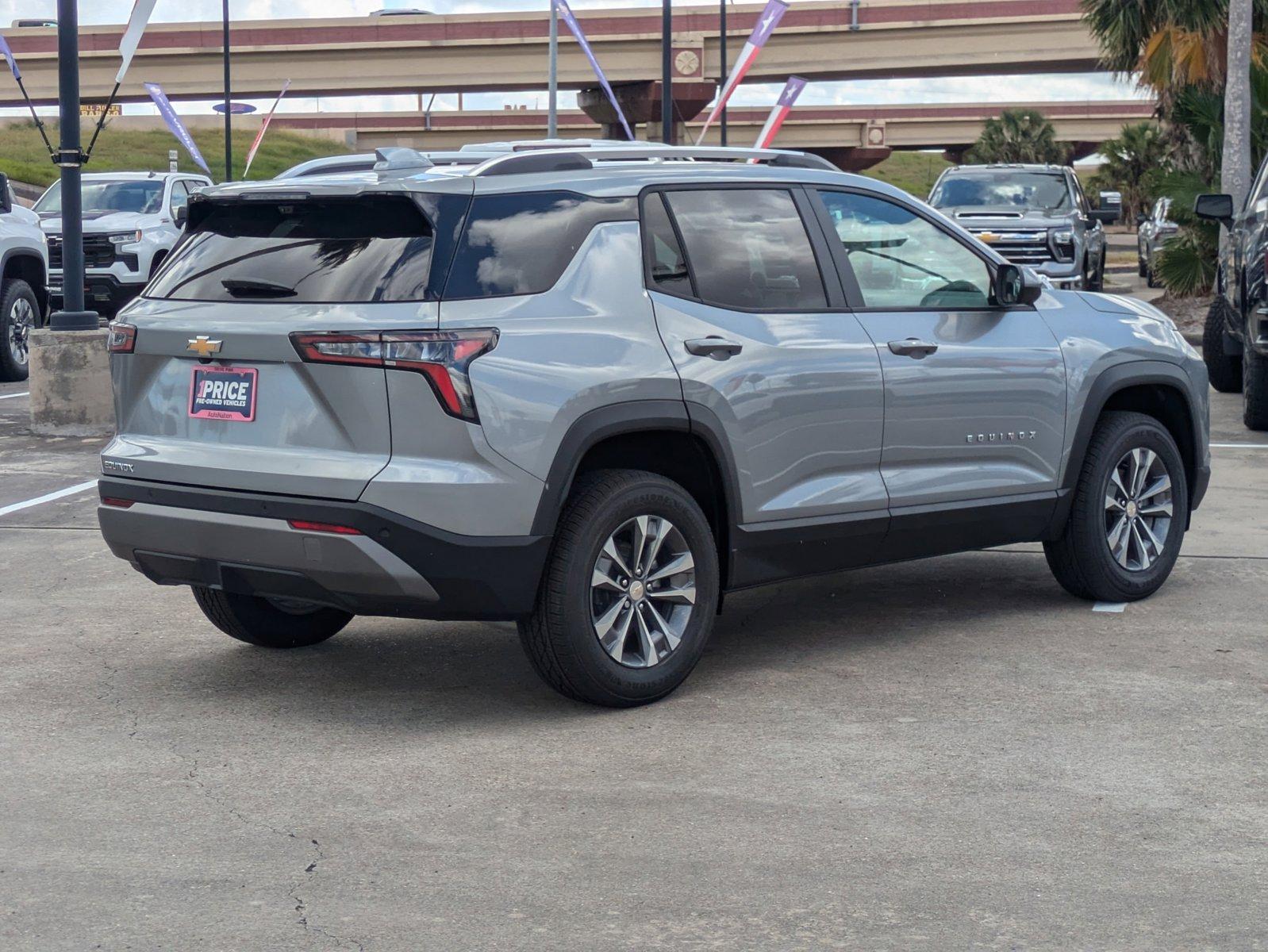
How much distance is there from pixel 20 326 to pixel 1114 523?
11670 millimetres

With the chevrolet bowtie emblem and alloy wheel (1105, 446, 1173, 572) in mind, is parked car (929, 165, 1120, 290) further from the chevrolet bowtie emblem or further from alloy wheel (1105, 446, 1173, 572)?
the chevrolet bowtie emblem

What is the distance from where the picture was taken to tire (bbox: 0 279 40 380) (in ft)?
51.2

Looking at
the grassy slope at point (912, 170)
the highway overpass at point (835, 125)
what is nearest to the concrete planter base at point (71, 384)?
the highway overpass at point (835, 125)

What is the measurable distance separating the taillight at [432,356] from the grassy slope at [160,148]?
224 ft

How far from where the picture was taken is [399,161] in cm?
576

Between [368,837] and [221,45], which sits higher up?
[221,45]

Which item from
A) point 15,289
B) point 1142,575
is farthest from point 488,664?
point 15,289

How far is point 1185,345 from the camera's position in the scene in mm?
7641

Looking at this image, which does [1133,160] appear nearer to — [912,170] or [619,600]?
[619,600]

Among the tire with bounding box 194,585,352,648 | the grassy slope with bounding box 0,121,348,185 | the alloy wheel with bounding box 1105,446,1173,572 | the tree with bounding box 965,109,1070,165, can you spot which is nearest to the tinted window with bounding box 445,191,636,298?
the tire with bounding box 194,585,352,648

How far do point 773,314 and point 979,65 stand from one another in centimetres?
5692

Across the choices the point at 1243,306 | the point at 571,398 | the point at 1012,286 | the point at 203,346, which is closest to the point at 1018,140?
the point at 1243,306

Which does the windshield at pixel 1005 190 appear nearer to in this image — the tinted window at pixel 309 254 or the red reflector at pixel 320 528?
the tinted window at pixel 309 254

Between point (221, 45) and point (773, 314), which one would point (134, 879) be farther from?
point (221, 45)
